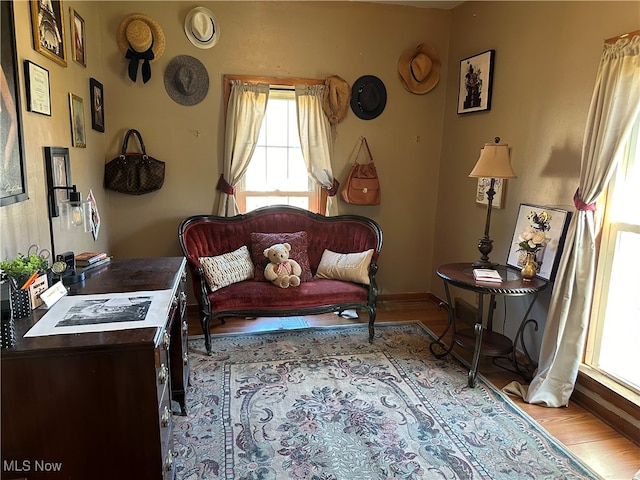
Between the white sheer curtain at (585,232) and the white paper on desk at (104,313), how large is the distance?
7.00ft

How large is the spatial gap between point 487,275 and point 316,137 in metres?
1.92

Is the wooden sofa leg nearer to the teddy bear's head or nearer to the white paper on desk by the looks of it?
the teddy bear's head

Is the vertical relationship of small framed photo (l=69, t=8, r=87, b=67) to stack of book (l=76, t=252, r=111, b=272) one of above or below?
above

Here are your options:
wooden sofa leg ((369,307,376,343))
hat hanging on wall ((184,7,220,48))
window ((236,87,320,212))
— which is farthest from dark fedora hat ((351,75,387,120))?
wooden sofa leg ((369,307,376,343))

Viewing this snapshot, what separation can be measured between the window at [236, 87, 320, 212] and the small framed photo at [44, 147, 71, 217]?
62.7 inches

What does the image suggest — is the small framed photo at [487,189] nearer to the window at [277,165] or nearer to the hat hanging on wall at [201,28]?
the window at [277,165]

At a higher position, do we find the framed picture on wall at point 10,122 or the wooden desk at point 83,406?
the framed picture on wall at point 10,122

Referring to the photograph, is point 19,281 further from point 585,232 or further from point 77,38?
point 585,232

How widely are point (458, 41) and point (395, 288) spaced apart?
7.71ft

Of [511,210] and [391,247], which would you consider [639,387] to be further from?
[391,247]

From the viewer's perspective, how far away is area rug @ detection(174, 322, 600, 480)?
1.98 metres

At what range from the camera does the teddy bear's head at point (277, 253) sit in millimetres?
3275

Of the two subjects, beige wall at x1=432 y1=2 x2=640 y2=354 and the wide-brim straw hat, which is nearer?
beige wall at x1=432 y1=2 x2=640 y2=354

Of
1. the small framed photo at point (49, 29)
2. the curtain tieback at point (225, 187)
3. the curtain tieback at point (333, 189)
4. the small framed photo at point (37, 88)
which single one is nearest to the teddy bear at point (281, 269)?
the curtain tieback at point (225, 187)
